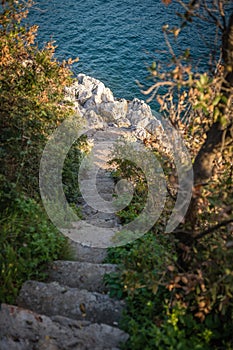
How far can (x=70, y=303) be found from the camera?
4164 mm

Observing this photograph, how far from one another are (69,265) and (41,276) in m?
0.37

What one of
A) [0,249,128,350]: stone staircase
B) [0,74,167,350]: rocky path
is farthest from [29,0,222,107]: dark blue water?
[0,249,128,350]: stone staircase

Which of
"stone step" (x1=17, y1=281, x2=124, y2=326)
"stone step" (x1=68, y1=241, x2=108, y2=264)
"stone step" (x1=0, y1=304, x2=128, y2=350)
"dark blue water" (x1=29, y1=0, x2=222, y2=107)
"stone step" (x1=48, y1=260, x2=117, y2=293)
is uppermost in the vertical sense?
"dark blue water" (x1=29, y1=0, x2=222, y2=107)

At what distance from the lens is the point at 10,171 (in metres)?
6.02

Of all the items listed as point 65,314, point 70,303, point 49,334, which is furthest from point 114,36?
point 49,334

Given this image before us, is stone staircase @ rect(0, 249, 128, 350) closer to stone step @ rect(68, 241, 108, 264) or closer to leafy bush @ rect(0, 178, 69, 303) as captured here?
leafy bush @ rect(0, 178, 69, 303)

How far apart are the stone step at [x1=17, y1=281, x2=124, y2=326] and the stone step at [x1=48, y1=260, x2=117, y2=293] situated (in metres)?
0.34

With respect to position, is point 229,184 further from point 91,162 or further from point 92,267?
point 91,162

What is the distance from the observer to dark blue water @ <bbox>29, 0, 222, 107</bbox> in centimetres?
1880

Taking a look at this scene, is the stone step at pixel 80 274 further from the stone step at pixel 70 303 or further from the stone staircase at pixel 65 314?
the stone step at pixel 70 303

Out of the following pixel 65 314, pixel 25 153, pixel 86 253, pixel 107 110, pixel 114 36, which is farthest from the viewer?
pixel 114 36

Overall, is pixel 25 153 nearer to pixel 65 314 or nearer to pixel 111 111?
pixel 65 314

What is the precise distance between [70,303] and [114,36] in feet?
65.4

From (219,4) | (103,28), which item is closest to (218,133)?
(219,4)
